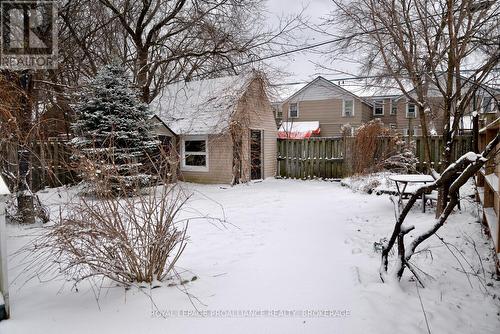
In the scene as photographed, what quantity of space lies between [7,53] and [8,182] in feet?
7.67

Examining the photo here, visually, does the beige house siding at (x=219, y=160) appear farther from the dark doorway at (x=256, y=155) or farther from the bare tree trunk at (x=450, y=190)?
the bare tree trunk at (x=450, y=190)

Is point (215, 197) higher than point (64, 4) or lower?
lower

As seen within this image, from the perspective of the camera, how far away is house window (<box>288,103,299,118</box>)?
80.5ft

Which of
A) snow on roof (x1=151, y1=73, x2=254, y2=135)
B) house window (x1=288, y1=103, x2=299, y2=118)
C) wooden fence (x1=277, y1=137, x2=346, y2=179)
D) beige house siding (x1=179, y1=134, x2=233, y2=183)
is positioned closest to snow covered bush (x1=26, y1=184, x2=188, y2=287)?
snow on roof (x1=151, y1=73, x2=254, y2=135)

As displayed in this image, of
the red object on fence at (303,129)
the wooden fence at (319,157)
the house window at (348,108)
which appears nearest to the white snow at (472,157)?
the wooden fence at (319,157)

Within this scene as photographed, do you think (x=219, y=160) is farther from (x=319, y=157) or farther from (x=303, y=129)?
(x=303, y=129)

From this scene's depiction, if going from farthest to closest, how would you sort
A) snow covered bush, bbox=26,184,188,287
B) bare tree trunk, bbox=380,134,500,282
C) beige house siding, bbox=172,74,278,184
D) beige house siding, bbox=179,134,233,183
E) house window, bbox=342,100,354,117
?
house window, bbox=342,100,354,117 → beige house siding, bbox=179,134,233,183 → beige house siding, bbox=172,74,278,184 → snow covered bush, bbox=26,184,188,287 → bare tree trunk, bbox=380,134,500,282

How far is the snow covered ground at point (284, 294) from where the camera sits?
104 inches

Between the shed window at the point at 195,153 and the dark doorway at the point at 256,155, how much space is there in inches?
65.5

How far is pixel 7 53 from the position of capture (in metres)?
6.19

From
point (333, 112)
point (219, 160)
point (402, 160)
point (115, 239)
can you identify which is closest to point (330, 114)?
point (333, 112)

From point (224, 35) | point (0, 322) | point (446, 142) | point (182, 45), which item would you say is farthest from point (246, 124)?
point (0, 322)

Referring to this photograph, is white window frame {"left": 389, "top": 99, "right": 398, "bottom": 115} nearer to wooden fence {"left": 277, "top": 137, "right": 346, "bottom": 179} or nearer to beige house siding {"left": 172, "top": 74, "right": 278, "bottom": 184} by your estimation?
wooden fence {"left": 277, "top": 137, "right": 346, "bottom": 179}

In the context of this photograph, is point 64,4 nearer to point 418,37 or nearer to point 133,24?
point 133,24
